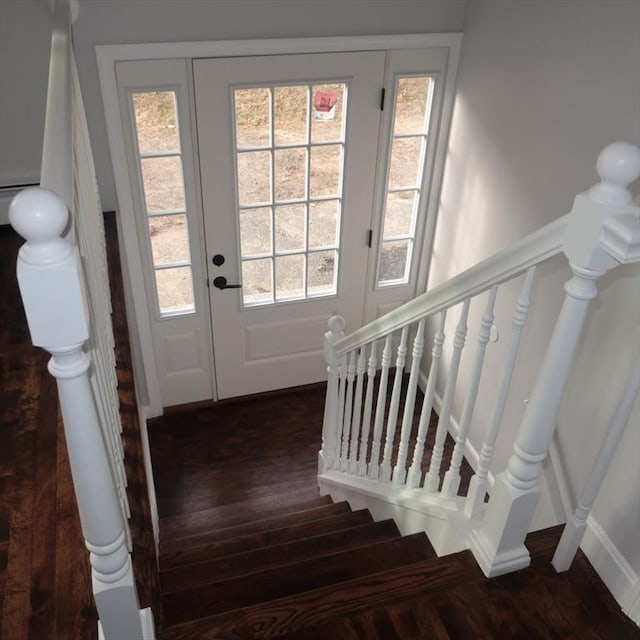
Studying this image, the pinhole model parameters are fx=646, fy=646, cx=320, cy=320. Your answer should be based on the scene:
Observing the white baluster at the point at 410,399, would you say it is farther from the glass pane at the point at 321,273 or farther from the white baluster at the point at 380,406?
the glass pane at the point at 321,273

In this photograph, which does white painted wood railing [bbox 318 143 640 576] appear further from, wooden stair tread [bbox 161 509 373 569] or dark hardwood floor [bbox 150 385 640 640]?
wooden stair tread [bbox 161 509 373 569]

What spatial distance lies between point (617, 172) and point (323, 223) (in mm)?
2562

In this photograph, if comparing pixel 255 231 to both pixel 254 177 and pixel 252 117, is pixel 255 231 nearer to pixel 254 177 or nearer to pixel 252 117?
pixel 254 177

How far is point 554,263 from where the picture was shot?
2.68 meters

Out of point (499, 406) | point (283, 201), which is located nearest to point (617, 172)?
point (499, 406)

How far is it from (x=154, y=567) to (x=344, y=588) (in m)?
0.49

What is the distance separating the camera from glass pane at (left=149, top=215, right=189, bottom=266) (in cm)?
338

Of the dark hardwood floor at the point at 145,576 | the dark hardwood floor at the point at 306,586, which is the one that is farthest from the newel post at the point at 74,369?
the dark hardwood floor at the point at 306,586

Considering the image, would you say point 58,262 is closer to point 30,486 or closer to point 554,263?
point 30,486

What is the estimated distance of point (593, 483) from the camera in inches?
65.1

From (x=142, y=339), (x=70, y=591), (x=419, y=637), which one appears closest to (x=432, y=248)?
(x=142, y=339)

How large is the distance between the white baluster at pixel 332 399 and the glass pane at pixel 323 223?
929 millimetres

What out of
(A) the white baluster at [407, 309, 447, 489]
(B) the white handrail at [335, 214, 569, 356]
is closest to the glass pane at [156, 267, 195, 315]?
(B) the white handrail at [335, 214, 569, 356]

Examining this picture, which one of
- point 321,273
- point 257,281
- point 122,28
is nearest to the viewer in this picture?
point 122,28
